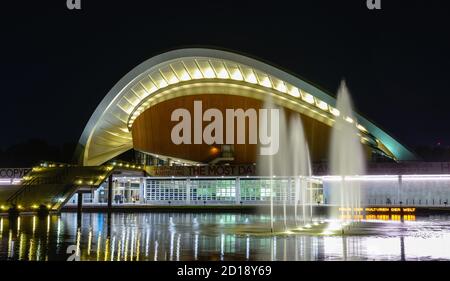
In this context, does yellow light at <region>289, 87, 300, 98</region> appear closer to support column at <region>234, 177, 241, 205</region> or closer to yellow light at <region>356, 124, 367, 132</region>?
yellow light at <region>356, 124, 367, 132</region>

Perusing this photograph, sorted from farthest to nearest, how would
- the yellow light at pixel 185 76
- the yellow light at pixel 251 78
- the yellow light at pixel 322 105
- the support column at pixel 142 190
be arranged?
1. the yellow light at pixel 185 76
2. the yellow light at pixel 251 78
3. the yellow light at pixel 322 105
4. the support column at pixel 142 190

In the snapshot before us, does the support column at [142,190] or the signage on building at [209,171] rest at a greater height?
the signage on building at [209,171]

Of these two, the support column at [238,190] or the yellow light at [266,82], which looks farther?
the yellow light at [266,82]

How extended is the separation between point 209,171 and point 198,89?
10439mm

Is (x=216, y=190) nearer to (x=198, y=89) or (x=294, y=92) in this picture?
(x=294, y=92)

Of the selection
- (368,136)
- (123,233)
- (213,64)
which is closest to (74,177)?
(213,64)

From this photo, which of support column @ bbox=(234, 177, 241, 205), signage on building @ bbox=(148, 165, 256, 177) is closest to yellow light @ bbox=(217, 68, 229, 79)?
signage on building @ bbox=(148, 165, 256, 177)

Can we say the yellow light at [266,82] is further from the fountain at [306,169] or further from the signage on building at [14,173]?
the signage on building at [14,173]

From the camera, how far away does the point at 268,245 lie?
15422mm

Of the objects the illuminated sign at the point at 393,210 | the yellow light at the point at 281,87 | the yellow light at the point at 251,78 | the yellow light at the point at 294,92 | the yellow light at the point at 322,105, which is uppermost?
the yellow light at the point at 251,78

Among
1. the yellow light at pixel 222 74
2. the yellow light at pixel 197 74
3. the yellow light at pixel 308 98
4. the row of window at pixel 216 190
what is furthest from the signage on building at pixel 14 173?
the yellow light at pixel 308 98

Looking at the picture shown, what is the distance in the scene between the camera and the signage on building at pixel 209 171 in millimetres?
44969

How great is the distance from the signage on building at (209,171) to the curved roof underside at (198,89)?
796cm

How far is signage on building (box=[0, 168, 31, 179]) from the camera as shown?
43.8 metres
